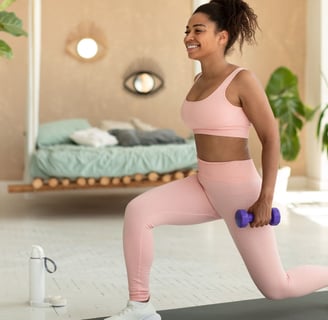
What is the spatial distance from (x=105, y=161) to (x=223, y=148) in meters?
3.26

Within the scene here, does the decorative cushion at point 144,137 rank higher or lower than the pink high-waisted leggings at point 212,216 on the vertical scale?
lower

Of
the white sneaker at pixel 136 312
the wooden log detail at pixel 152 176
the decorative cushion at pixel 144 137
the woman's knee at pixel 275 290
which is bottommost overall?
the wooden log detail at pixel 152 176

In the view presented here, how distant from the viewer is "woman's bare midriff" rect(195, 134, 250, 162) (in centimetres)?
272

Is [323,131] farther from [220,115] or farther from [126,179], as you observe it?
[220,115]

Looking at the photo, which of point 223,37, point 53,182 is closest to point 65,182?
point 53,182

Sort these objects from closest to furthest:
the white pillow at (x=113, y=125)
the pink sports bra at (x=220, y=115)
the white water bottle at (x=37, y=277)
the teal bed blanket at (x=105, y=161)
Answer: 1. the pink sports bra at (x=220, y=115)
2. the white water bottle at (x=37, y=277)
3. the teal bed blanket at (x=105, y=161)
4. the white pillow at (x=113, y=125)

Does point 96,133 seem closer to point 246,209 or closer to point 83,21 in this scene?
point 83,21

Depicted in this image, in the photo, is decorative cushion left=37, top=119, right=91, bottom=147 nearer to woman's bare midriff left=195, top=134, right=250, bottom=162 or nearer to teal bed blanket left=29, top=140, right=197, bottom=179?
teal bed blanket left=29, top=140, right=197, bottom=179

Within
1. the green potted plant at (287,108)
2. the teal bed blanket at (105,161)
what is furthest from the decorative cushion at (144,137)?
the green potted plant at (287,108)

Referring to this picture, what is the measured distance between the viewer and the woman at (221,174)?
267 centimetres

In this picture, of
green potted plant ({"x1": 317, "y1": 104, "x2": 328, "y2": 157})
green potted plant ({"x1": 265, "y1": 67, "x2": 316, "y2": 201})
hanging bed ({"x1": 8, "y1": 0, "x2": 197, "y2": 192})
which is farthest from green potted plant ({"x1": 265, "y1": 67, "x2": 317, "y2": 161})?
hanging bed ({"x1": 8, "y1": 0, "x2": 197, "y2": 192})

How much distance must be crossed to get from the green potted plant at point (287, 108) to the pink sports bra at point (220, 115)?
4.93 metres

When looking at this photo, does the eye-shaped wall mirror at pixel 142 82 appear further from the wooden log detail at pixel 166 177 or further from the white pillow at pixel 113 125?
the wooden log detail at pixel 166 177

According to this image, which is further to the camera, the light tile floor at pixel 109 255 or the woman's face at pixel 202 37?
the light tile floor at pixel 109 255
